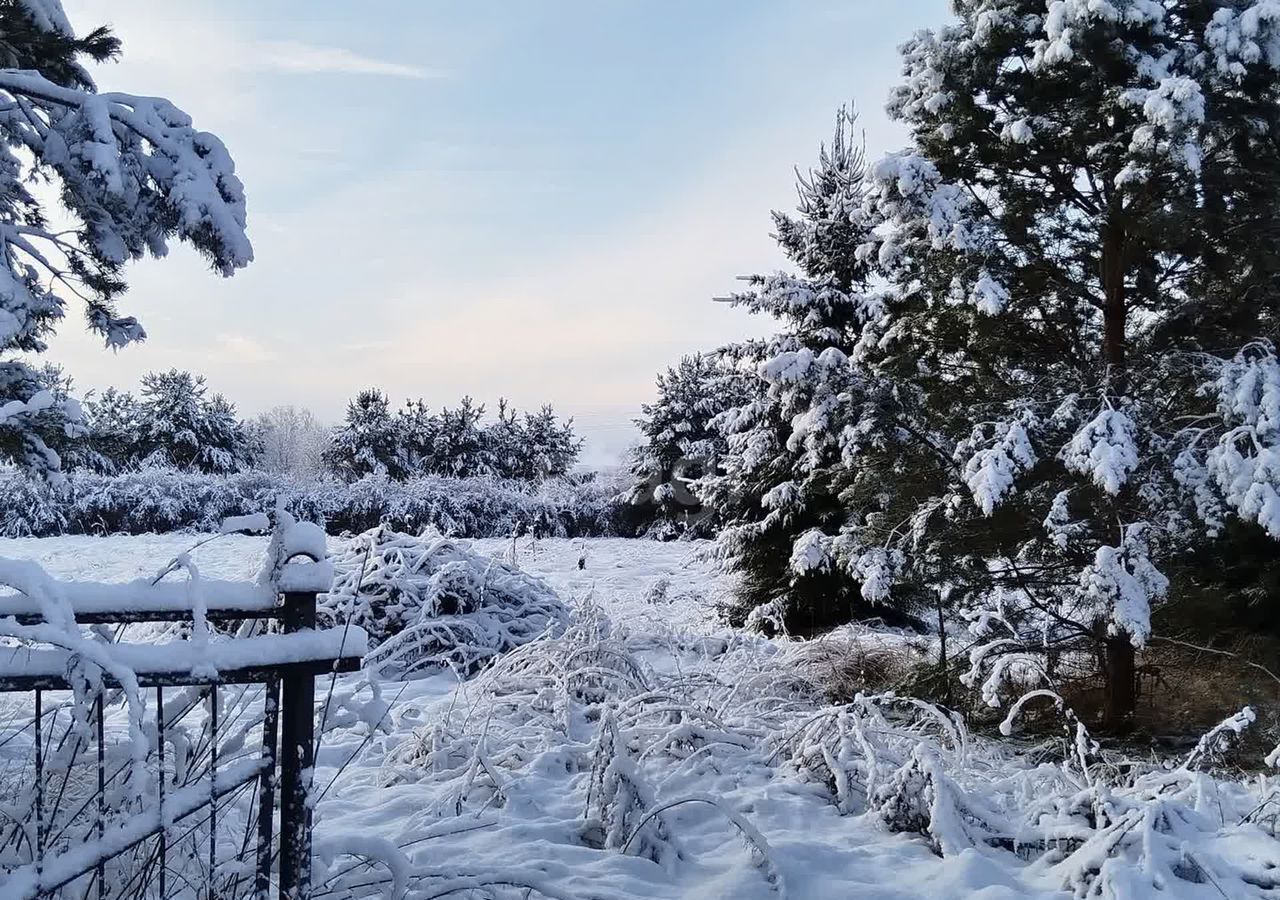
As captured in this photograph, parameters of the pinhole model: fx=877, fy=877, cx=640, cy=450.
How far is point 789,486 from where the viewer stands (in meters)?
9.30

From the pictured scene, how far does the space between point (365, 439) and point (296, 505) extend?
927 cm

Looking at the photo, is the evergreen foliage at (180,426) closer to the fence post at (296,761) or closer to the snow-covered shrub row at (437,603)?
the snow-covered shrub row at (437,603)

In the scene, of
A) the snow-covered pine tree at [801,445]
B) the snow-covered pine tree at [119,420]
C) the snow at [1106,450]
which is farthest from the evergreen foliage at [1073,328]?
the snow-covered pine tree at [119,420]

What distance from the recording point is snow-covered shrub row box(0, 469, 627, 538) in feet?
50.4

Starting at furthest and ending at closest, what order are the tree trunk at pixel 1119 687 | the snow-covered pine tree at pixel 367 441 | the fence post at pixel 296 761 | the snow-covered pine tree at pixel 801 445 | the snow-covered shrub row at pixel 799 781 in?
the snow-covered pine tree at pixel 367 441, the snow-covered pine tree at pixel 801 445, the tree trunk at pixel 1119 687, the snow-covered shrub row at pixel 799 781, the fence post at pixel 296 761

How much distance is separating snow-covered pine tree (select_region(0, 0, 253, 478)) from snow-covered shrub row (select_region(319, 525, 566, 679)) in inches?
126

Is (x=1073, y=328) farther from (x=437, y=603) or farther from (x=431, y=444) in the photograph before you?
(x=431, y=444)

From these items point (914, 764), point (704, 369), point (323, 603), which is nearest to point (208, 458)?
point (704, 369)

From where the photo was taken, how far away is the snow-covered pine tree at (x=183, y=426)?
22781mm

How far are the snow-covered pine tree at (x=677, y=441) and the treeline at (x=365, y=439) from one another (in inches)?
193

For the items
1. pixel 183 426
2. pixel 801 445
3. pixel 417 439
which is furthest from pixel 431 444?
pixel 801 445

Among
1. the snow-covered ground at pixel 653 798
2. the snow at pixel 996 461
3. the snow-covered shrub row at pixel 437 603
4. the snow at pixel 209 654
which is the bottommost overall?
the snow-covered ground at pixel 653 798

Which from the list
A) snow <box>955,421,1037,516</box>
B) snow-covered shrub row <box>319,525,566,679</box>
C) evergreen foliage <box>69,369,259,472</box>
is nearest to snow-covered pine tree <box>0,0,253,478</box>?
snow-covered shrub row <box>319,525,566,679</box>

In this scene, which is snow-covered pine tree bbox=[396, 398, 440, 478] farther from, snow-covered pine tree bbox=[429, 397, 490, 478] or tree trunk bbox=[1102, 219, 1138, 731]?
tree trunk bbox=[1102, 219, 1138, 731]
